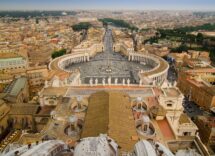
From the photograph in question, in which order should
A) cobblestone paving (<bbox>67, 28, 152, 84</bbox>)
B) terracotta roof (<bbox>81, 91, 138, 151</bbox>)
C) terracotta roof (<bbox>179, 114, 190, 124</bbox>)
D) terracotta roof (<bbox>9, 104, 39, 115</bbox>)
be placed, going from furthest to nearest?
cobblestone paving (<bbox>67, 28, 152, 84</bbox>), terracotta roof (<bbox>9, 104, 39, 115</bbox>), terracotta roof (<bbox>179, 114, 190, 124</bbox>), terracotta roof (<bbox>81, 91, 138, 151</bbox>)

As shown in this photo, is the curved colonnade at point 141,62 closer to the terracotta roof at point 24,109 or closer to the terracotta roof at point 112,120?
the terracotta roof at point 24,109

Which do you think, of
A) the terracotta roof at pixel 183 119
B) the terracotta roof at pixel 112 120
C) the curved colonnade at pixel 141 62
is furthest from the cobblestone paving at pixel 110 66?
the terracotta roof at pixel 112 120

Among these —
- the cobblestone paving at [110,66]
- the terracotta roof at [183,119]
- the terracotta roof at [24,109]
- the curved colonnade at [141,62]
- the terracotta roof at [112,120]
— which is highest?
the terracotta roof at [112,120]

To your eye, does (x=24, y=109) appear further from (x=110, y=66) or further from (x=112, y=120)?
(x=110, y=66)

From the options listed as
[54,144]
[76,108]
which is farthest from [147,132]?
[54,144]

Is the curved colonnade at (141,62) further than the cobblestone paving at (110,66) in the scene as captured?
No

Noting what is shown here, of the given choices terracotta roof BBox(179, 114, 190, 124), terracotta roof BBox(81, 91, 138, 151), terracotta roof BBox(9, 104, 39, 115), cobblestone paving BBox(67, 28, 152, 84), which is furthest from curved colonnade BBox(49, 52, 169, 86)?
terracotta roof BBox(81, 91, 138, 151)

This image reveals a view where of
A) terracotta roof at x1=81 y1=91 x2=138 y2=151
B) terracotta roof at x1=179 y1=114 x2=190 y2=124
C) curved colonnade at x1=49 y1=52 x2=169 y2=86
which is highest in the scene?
terracotta roof at x1=81 y1=91 x2=138 y2=151

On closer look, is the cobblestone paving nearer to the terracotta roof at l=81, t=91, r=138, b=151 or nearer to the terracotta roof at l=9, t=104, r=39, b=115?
the terracotta roof at l=9, t=104, r=39, b=115

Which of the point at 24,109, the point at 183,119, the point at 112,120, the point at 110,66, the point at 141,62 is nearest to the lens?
the point at 112,120

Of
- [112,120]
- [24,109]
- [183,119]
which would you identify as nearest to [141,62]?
[183,119]

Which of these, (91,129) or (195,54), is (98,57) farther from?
(91,129)
